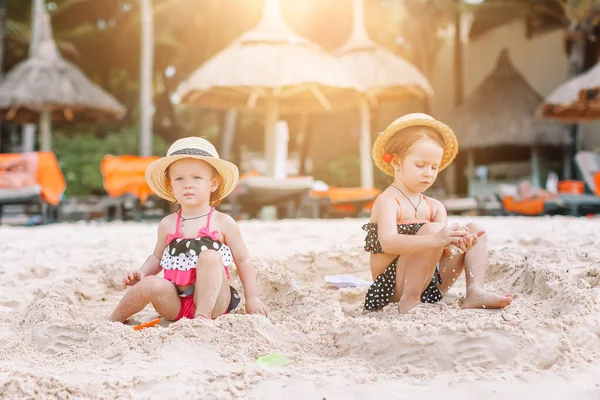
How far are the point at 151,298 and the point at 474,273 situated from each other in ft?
4.05

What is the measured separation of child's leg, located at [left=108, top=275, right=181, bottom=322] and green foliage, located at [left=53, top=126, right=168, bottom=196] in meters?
10.4

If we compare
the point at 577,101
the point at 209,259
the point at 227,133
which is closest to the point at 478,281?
the point at 209,259

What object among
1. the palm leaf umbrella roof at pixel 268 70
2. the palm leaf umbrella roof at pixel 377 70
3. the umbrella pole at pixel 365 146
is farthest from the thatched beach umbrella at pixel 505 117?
the palm leaf umbrella roof at pixel 268 70

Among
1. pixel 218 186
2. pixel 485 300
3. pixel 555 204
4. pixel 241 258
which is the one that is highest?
pixel 218 186

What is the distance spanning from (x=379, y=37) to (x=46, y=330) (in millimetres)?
14116

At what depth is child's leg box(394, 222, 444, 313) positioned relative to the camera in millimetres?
2219

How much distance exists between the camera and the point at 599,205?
8133 millimetres

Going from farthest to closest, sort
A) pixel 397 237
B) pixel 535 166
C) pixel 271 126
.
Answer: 1. pixel 535 166
2. pixel 271 126
3. pixel 397 237

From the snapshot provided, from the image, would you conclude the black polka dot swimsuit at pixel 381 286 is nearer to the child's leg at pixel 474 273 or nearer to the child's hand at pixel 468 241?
the child's leg at pixel 474 273

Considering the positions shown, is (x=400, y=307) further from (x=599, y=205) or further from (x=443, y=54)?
(x=443, y=54)

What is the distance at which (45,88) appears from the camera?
10258 millimetres

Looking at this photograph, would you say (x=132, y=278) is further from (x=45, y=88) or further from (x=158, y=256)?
(x=45, y=88)

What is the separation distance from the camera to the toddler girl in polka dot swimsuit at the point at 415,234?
221 cm

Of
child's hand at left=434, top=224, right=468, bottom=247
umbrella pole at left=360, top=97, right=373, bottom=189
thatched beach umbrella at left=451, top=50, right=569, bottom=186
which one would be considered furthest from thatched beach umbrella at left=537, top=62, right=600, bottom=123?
child's hand at left=434, top=224, right=468, bottom=247
